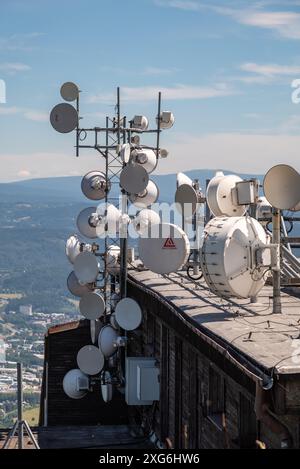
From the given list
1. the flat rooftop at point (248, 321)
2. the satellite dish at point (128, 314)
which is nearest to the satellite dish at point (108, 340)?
the satellite dish at point (128, 314)

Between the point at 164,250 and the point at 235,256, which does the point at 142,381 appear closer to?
the point at 164,250

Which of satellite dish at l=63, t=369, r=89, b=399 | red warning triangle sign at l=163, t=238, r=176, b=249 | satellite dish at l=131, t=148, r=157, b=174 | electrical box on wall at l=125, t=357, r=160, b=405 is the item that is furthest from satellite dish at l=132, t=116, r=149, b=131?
electrical box on wall at l=125, t=357, r=160, b=405

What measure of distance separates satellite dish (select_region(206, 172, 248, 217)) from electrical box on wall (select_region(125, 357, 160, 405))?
396 centimetres

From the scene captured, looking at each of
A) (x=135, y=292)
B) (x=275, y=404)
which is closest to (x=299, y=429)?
(x=275, y=404)

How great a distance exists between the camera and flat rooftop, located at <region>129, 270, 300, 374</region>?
39.5ft

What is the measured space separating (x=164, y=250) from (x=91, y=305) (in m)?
5.17

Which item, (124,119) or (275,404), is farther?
(124,119)

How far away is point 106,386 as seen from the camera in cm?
2681

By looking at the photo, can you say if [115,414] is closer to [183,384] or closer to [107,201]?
[107,201]

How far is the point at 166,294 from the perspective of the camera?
20.9m

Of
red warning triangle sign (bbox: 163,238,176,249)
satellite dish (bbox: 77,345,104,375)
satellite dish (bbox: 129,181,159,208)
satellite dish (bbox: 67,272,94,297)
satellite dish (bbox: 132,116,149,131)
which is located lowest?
satellite dish (bbox: 77,345,104,375)

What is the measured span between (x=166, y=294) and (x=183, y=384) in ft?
9.46

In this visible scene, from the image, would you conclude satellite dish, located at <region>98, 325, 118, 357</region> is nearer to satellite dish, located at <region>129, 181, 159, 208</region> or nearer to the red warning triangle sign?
the red warning triangle sign
